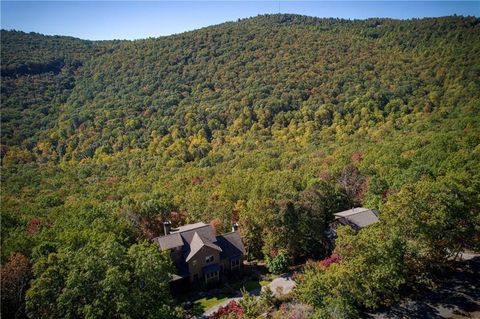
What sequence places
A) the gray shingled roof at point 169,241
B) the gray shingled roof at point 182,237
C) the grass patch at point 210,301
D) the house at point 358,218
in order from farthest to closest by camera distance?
the house at point 358,218 → the gray shingled roof at point 182,237 → the gray shingled roof at point 169,241 → the grass patch at point 210,301

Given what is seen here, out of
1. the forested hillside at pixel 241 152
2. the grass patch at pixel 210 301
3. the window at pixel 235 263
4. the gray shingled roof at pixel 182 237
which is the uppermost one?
the forested hillside at pixel 241 152

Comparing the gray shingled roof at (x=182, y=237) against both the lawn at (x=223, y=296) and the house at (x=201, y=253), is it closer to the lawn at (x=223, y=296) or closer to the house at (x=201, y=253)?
the house at (x=201, y=253)

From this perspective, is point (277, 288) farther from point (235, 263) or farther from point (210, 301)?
point (235, 263)

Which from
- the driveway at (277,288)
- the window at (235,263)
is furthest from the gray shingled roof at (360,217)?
the window at (235,263)

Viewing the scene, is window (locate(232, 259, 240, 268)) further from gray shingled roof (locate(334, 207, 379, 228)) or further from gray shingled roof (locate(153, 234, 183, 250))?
gray shingled roof (locate(334, 207, 379, 228))

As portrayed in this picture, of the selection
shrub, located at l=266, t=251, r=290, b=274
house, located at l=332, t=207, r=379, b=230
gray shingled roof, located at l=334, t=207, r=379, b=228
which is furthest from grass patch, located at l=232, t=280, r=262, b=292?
gray shingled roof, located at l=334, t=207, r=379, b=228

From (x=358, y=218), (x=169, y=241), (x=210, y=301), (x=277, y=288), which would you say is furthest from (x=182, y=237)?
(x=358, y=218)

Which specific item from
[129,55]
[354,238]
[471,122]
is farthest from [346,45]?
[354,238]

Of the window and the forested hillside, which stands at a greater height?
the forested hillside

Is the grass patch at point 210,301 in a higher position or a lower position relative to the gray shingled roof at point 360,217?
lower
